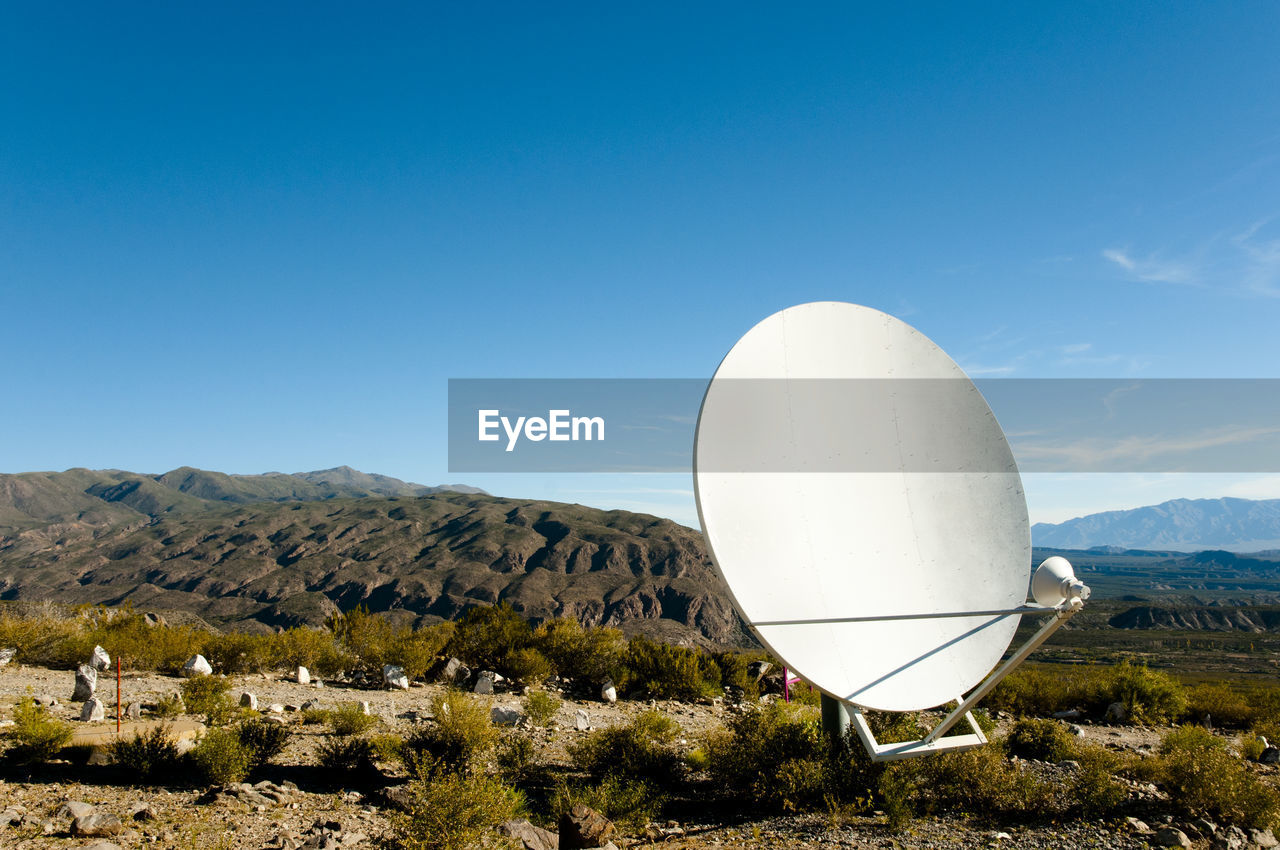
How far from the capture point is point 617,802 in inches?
379

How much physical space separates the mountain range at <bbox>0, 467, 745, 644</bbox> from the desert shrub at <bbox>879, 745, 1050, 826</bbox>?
8089cm

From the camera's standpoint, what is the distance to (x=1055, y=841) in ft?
30.4

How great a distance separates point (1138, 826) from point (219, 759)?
41.8 feet

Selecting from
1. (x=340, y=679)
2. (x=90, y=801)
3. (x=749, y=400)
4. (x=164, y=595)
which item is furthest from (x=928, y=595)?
(x=164, y=595)

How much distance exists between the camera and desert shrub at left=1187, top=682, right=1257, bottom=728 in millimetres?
17312

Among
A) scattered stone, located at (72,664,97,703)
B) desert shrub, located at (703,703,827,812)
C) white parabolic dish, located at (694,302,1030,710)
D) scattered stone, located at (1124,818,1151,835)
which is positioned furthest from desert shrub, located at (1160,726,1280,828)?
scattered stone, located at (72,664,97,703)

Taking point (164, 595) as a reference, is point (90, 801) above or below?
above

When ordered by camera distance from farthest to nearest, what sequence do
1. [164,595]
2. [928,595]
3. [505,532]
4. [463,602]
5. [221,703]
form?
[505,532] → [164,595] → [463,602] → [221,703] → [928,595]

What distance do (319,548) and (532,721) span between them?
514 ft

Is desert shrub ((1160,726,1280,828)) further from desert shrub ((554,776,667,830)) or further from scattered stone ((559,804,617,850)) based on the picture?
scattered stone ((559,804,617,850))

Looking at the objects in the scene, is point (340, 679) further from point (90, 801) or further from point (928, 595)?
point (928, 595)

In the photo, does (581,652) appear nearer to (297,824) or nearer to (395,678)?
(395,678)

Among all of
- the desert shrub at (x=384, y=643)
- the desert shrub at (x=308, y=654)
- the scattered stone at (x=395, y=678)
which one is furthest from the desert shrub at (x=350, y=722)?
the desert shrub at (x=308, y=654)

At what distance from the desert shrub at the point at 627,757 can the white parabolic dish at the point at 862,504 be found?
4.44m
